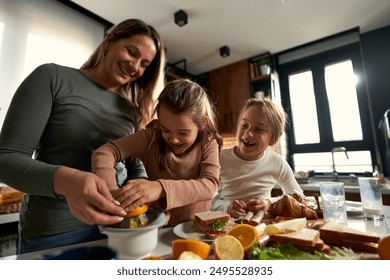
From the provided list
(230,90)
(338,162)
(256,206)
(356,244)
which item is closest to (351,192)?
(338,162)

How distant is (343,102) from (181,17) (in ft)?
5.57

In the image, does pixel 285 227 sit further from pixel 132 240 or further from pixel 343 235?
pixel 132 240

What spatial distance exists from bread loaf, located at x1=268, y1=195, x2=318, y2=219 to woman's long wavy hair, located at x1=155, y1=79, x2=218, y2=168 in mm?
286

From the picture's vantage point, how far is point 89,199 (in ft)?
1.17

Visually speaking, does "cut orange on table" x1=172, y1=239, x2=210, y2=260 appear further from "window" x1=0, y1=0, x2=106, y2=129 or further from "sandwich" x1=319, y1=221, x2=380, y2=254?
"window" x1=0, y1=0, x2=106, y2=129

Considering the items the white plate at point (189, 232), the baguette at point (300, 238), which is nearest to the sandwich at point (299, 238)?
the baguette at point (300, 238)

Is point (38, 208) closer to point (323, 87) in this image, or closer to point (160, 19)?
point (160, 19)

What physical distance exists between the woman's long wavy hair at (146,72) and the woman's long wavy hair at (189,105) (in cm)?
9

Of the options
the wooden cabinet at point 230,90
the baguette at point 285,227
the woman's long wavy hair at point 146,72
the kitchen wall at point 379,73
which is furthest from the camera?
the wooden cabinet at point 230,90

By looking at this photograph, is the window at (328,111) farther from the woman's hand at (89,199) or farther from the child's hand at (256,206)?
the woman's hand at (89,199)

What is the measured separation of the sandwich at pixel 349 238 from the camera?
38 cm

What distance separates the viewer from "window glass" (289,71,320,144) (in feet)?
7.45

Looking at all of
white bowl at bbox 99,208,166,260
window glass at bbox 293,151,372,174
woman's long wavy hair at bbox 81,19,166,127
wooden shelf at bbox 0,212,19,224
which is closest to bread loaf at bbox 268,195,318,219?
white bowl at bbox 99,208,166,260

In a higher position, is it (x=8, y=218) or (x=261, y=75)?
(x=261, y=75)
